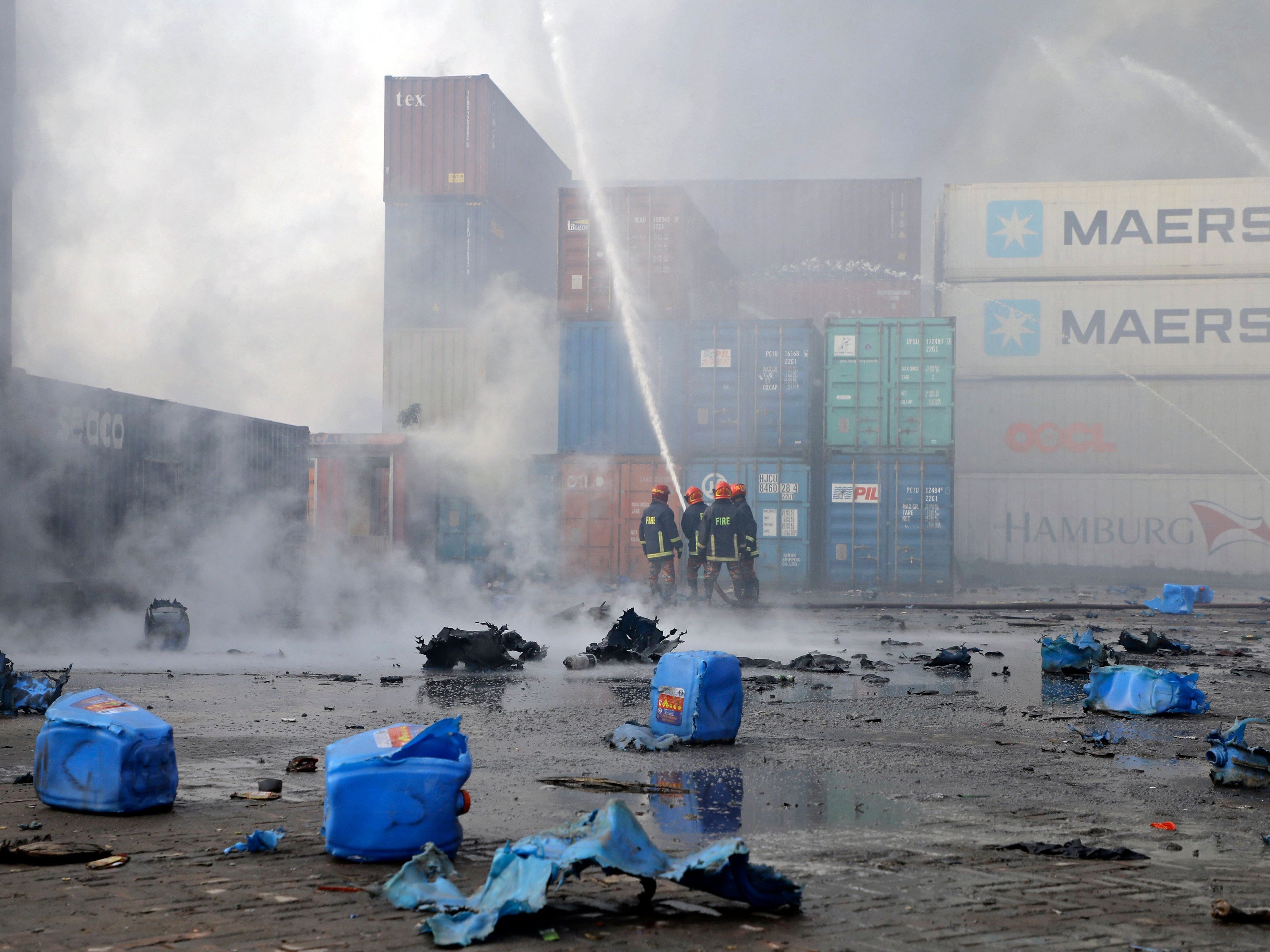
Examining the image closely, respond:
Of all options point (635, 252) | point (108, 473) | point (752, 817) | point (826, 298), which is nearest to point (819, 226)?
point (826, 298)

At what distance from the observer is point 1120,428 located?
1048 inches

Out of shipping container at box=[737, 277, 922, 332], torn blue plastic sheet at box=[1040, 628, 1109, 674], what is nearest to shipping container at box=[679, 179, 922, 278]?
shipping container at box=[737, 277, 922, 332]

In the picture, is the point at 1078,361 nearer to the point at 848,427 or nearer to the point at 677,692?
the point at 848,427

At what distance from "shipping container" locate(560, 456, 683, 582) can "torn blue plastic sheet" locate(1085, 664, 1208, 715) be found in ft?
48.3

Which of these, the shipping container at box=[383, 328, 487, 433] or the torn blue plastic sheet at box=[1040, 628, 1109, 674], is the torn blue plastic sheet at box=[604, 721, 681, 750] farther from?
the shipping container at box=[383, 328, 487, 433]

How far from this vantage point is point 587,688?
877cm

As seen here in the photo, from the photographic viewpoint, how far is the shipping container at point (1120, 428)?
86.4ft

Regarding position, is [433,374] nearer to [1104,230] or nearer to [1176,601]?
[1104,230]

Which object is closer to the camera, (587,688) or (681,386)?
(587,688)

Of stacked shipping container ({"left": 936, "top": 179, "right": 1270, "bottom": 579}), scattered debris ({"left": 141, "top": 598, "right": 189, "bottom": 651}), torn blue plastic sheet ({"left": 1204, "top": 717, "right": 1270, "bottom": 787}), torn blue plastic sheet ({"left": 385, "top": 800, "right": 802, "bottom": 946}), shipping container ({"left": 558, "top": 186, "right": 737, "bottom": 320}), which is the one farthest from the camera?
stacked shipping container ({"left": 936, "top": 179, "right": 1270, "bottom": 579})

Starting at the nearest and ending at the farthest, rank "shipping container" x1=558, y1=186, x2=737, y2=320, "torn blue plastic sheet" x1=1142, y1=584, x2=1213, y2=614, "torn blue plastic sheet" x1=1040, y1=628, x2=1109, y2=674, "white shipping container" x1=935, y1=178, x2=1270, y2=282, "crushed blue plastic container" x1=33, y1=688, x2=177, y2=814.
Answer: "crushed blue plastic container" x1=33, y1=688, x2=177, y2=814 → "torn blue plastic sheet" x1=1040, y1=628, x2=1109, y2=674 → "torn blue plastic sheet" x1=1142, y1=584, x2=1213, y2=614 → "shipping container" x1=558, y1=186, x2=737, y2=320 → "white shipping container" x1=935, y1=178, x2=1270, y2=282

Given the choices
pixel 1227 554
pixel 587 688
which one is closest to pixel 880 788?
pixel 587 688

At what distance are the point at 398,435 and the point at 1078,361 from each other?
15.7 metres

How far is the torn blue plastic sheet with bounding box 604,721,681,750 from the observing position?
611 cm
